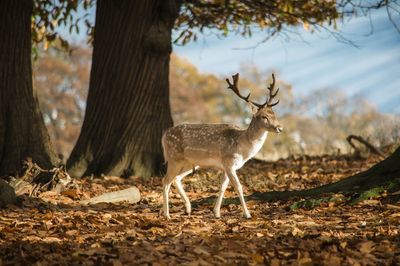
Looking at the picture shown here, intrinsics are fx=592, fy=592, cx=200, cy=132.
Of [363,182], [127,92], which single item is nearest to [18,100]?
[127,92]

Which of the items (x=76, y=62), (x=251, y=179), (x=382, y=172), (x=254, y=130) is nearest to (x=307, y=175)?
(x=251, y=179)

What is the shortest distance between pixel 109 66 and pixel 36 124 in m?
1.90

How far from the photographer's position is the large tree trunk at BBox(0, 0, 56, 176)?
9758mm

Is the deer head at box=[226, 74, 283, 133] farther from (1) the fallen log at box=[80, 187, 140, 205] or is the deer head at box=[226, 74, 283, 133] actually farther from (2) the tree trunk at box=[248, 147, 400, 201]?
(1) the fallen log at box=[80, 187, 140, 205]

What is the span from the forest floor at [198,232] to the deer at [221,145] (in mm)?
458

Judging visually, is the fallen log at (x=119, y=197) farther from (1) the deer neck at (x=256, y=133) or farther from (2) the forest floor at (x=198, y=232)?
(1) the deer neck at (x=256, y=133)

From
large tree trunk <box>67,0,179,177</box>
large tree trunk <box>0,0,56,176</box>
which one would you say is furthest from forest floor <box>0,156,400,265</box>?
large tree trunk <box>67,0,179,177</box>

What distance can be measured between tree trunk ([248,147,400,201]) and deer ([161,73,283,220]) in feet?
2.82

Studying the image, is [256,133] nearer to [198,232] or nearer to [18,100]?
[198,232]

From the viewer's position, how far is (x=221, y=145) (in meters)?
7.14

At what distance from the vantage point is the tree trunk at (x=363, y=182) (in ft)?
24.4

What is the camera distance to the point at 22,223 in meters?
6.52

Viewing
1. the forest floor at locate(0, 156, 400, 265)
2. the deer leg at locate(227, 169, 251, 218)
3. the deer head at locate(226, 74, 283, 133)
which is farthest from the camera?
the deer head at locate(226, 74, 283, 133)

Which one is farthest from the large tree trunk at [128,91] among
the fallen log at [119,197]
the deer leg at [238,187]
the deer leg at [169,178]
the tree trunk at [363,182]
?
the deer leg at [238,187]
